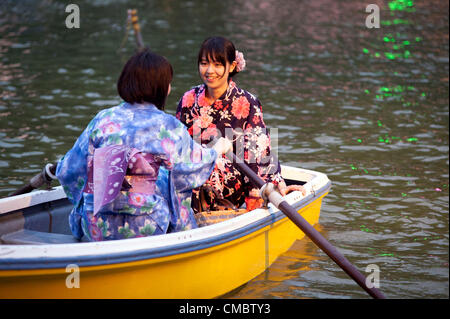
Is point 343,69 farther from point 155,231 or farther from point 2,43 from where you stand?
point 155,231

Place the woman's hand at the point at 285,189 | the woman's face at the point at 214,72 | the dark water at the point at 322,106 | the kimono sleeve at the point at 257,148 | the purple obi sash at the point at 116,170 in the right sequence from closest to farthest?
the purple obi sash at the point at 116,170 < the woman's face at the point at 214,72 < the kimono sleeve at the point at 257,148 < the woman's hand at the point at 285,189 < the dark water at the point at 322,106

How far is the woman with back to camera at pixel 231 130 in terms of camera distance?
206 inches

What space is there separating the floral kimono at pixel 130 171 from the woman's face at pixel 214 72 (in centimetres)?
79

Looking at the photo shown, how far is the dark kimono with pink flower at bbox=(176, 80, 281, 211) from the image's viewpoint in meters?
5.25

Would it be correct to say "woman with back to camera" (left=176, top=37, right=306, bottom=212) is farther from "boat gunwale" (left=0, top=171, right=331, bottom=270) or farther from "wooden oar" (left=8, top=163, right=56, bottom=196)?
"wooden oar" (left=8, top=163, right=56, bottom=196)

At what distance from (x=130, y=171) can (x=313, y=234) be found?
1.31 m

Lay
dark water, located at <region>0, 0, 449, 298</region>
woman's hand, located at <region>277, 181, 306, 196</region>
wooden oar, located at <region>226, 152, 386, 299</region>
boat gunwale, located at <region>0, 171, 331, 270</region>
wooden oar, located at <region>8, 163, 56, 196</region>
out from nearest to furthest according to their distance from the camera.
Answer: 1. boat gunwale, located at <region>0, 171, 331, 270</region>
2. wooden oar, located at <region>226, 152, 386, 299</region>
3. wooden oar, located at <region>8, 163, 56, 196</region>
4. woman's hand, located at <region>277, 181, 306, 196</region>
5. dark water, located at <region>0, 0, 449, 298</region>

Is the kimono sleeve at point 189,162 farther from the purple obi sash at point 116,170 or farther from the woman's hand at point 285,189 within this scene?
the woman's hand at point 285,189

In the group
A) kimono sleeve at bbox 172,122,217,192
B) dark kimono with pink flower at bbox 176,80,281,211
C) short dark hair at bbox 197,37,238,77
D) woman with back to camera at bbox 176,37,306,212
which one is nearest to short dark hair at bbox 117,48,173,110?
kimono sleeve at bbox 172,122,217,192

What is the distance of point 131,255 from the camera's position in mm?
4020

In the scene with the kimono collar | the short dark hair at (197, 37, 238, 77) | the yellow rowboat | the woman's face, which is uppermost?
the short dark hair at (197, 37, 238, 77)

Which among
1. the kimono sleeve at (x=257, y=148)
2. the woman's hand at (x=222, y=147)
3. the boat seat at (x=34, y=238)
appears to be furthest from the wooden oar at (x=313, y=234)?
the boat seat at (x=34, y=238)

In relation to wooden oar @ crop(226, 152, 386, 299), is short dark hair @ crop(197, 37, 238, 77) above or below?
above
